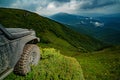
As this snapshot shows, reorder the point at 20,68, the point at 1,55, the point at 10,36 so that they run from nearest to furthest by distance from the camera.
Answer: the point at 1,55 → the point at 10,36 → the point at 20,68

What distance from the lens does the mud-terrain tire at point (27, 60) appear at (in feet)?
28.5

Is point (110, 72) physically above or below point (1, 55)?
below

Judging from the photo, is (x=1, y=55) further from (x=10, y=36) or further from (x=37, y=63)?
(x=37, y=63)

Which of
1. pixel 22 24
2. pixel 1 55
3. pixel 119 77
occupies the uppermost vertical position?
pixel 1 55

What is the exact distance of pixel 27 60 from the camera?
9055mm

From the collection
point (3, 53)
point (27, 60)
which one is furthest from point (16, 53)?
point (3, 53)

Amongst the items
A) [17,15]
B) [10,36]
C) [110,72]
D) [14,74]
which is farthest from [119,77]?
[17,15]

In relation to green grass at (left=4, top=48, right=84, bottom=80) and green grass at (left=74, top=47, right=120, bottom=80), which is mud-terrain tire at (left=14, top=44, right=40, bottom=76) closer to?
green grass at (left=4, top=48, right=84, bottom=80)

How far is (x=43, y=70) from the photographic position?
956 centimetres

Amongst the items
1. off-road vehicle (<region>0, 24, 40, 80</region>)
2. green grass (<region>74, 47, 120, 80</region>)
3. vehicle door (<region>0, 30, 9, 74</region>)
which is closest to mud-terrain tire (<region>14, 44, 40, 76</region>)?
off-road vehicle (<region>0, 24, 40, 80</region>)

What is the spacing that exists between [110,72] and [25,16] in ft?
552

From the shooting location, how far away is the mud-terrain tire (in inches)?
342

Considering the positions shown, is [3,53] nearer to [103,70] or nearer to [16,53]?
[16,53]

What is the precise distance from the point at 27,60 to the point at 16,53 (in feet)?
2.48
